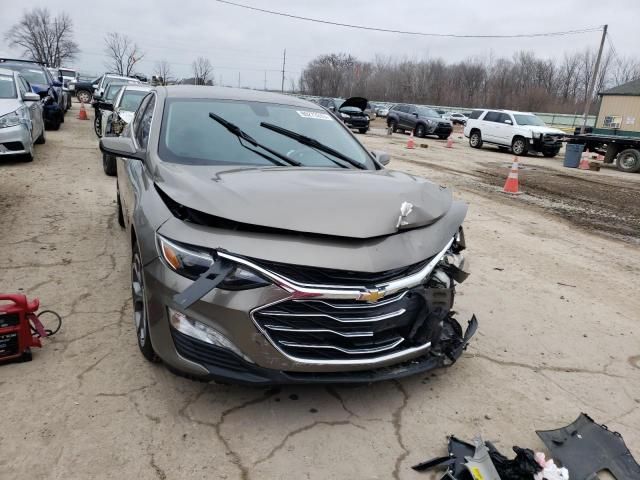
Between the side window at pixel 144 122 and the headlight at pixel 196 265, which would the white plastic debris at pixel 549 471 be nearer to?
the headlight at pixel 196 265

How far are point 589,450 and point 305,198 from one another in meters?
1.95

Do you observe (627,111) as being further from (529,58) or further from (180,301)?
(529,58)

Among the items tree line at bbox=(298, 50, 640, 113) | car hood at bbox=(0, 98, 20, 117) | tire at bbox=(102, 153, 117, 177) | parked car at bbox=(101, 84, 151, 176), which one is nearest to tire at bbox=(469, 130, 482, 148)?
parked car at bbox=(101, 84, 151, 176)

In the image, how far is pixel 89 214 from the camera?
634cm

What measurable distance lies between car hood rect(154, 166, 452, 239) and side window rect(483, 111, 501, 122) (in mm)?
20089

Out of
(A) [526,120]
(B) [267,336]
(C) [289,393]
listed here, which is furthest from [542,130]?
(B) [267,336]

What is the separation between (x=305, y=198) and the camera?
105 inches

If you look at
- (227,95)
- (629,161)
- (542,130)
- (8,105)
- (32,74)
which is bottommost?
(629,161)

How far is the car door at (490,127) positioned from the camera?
21.4 meters

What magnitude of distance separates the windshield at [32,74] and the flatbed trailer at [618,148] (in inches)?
705

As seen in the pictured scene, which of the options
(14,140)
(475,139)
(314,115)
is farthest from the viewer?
(475,139)

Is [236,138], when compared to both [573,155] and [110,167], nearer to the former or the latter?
[110,167]

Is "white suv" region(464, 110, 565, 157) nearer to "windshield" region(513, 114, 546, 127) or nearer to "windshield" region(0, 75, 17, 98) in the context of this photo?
"windshield" region(513, 114, 546, 127)

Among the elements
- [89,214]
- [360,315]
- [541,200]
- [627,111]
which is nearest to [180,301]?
[360,315]
